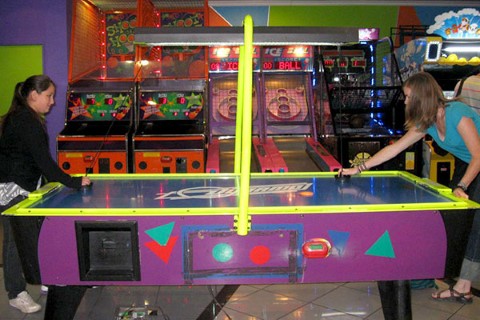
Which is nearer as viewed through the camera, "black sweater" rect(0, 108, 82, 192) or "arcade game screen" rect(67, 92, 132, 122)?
"black sweater" rect(0, 108, 82, 192)

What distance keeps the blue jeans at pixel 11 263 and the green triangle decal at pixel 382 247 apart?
205 centimetres

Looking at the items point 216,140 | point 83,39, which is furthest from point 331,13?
point 83,39

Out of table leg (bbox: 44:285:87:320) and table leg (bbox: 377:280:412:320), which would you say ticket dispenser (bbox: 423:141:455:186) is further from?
table leg (bbox: 44:285:87:320)

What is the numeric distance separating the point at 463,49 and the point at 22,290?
18.3 ft

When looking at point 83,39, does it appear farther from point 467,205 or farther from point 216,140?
point 467,205

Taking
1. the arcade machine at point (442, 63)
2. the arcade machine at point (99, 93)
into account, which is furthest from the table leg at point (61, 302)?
the arcade machine at point (442, 63)

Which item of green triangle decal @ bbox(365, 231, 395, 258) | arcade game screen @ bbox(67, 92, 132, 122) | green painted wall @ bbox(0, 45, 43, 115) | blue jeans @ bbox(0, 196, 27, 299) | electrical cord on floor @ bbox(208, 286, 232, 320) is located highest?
green painted wall @ bbox(0, 45, 43, 115)

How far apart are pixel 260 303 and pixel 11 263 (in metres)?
1.56

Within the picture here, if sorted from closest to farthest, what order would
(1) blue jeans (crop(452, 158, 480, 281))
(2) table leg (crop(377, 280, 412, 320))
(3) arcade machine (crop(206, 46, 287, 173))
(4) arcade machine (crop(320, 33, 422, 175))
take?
(2) table leg (crop(377, 280, 412, 320)) < (1) blue jeans (crop(452, 158, 480, 281)) < (4) arcade machine (crop(320, 33, 422, 175)) < (3) arcade machine (crop(206, 46, 287, 173))

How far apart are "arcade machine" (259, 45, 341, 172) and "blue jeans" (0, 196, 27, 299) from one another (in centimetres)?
330

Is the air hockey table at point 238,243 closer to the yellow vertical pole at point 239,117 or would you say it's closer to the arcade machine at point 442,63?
the yellow vertical pole at point 239,117

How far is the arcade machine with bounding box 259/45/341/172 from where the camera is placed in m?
5.95

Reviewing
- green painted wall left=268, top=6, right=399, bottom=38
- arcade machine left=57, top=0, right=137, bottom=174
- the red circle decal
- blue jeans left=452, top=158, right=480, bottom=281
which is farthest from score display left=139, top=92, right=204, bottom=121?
the red circle decal

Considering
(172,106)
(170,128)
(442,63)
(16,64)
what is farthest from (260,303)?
(16,64)
